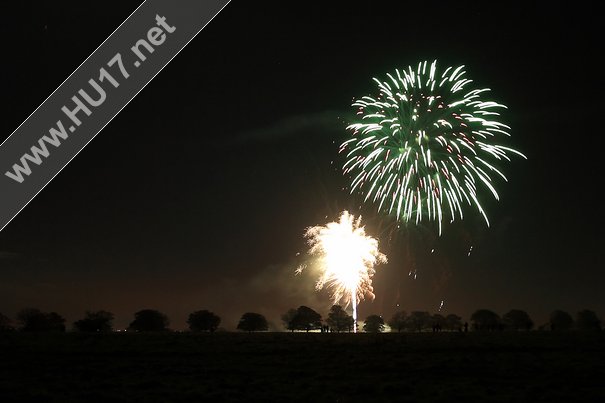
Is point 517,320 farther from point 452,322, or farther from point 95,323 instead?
point 95,323

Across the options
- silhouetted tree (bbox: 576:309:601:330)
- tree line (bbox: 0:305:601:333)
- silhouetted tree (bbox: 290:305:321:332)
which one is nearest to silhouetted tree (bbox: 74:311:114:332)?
tree line (bbox: 0:305:601:333)

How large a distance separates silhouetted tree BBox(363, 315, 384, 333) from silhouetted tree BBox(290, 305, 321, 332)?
836 centimetres

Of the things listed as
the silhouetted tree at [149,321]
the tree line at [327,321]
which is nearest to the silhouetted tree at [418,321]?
the tree line at [327,321]

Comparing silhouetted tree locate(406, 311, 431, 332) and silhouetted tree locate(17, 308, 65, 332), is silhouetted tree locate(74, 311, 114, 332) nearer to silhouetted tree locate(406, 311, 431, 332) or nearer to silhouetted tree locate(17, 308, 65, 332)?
silhouetted tree locate(17, 308, 65, 332)

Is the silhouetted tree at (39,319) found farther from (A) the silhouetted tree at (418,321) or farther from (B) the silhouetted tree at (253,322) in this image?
(A) the silhouetted tree at (418,321)

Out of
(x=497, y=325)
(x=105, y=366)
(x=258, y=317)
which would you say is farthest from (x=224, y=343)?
(x=497, y=325)

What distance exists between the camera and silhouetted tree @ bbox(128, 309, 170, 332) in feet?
311

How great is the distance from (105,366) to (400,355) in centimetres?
2222

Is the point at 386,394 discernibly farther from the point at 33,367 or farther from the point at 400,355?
the point at 33,367

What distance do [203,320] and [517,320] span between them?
169 ft

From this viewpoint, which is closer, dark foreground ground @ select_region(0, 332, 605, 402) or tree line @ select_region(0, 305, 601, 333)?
dark foreground ground @ select_region(0, 332, 605, 402)

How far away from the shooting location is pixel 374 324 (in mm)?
104375

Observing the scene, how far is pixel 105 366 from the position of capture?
148 ft

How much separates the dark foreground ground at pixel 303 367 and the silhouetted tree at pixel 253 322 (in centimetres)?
3815
